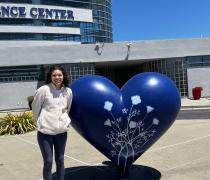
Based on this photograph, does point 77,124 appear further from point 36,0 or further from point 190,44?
point 36,0

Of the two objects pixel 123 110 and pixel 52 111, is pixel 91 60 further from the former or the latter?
pixel 52 111

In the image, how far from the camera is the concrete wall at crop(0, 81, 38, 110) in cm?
2797

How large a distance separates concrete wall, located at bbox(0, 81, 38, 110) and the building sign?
39.9m

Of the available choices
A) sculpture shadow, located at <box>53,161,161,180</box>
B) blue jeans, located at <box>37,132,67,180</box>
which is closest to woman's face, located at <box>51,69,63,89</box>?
blue jeans, located at <box>37,132,67,180</box>

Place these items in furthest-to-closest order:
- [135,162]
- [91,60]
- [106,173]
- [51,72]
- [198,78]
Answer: [198,78] → [91,60] → [135,162] → [106,173] → [51,72]

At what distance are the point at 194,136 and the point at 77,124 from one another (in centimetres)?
523

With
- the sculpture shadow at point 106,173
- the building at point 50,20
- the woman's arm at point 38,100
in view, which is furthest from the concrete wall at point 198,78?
the building at point 50,20

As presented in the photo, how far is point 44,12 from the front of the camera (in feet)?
228

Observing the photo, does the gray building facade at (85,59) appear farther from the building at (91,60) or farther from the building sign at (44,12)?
the building sign at (44,12)

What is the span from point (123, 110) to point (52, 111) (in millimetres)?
1038

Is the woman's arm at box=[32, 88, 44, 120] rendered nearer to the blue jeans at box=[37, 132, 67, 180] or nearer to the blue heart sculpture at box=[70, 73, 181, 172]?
the blue jeans at box=[37, 132, 67, 180]

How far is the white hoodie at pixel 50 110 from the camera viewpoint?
4.96 metres

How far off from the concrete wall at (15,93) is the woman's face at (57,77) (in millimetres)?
23331

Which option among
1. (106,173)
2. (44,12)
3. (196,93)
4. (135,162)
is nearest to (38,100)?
(106,173)
